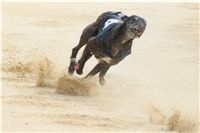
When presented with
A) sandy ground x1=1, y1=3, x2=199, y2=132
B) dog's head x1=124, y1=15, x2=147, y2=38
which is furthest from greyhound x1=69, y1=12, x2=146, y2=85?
sandy ground x1=1, y1=3, x2=199, y2=132

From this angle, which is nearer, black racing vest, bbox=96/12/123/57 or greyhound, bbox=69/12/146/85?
greyhound, bbox=69/12/146/85

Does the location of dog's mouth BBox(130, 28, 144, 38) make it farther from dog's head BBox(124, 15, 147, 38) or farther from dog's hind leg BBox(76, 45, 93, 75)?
dog's hind leg BBox(76, 45, 93, 75)

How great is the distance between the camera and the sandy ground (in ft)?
22.0

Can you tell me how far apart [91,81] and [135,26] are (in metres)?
1.23

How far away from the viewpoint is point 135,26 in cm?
741

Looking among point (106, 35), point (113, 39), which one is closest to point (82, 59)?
point (106, 35)

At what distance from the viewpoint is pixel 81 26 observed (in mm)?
16438

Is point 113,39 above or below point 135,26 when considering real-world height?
below

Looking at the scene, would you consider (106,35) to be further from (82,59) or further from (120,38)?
(82,59)

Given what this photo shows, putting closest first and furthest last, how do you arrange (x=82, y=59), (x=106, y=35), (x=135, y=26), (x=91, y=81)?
1. (x=135, y=26)
2. (x=106, y=35)
3. (x=91, y=81)
4. (x=82, y=59)

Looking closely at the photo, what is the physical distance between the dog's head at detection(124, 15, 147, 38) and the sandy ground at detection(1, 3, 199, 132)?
818 mm

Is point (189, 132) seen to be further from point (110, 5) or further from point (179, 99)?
point (110, 5)

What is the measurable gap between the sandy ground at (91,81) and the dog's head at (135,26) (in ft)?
2.68

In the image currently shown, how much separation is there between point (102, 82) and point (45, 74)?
0.73 m
